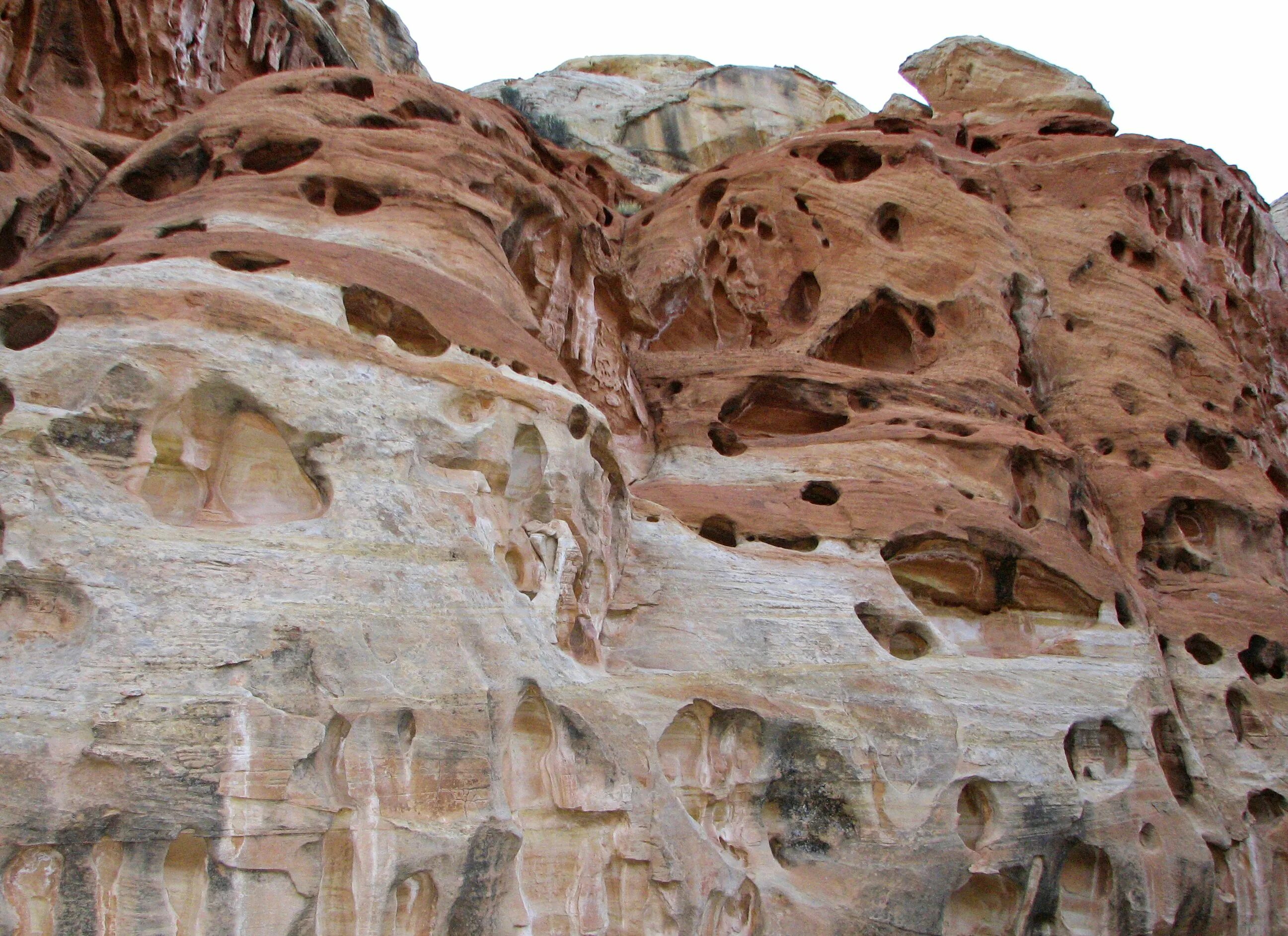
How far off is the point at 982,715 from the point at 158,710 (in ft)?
17.3

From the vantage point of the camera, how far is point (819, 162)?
1298 centimetres

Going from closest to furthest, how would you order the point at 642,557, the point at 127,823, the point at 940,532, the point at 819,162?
the point at 127,823, the point at 642,557, the point at 940,532, the point at 819,162

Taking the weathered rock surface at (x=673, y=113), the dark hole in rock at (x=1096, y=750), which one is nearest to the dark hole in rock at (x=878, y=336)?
the dark hole in rock at (x=1096, y=750)

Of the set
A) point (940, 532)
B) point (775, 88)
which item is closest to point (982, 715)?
point (940, 532)

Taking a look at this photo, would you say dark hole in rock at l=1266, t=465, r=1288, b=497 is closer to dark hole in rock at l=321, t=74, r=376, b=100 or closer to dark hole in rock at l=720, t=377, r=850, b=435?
dark hole in rock at l=720, t=377, r=850, b=435

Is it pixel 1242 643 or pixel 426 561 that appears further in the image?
pixel 1242 643

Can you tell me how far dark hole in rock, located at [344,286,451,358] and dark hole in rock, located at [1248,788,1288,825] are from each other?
7513 millimetres

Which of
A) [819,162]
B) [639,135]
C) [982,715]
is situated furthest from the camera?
[639,135]

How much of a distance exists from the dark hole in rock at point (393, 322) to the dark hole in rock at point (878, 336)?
547 cm

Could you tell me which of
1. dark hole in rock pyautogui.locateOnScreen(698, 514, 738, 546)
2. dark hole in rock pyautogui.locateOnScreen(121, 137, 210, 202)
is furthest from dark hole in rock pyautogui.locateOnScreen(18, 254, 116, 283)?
dark hole in rock pyautogui.locateOnScreen(698, 514, 738, 546)

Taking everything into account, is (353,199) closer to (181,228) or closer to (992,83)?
(181,228)

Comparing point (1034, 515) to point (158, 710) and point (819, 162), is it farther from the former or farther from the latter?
point (158, 710)

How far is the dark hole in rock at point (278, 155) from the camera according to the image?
8148mm

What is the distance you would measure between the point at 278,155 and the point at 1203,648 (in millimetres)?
9256
